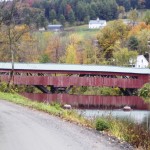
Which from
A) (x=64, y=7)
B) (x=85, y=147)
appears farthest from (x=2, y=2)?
(x=64, y=7)

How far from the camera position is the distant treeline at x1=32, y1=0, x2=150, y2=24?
115125mm

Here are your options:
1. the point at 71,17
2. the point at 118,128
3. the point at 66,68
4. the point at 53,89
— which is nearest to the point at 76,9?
the point at 71,17

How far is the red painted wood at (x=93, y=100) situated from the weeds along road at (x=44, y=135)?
2070 centimetres

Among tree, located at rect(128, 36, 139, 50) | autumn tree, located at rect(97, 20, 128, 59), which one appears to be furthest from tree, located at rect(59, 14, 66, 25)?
tree, located at rect(128, 36, 139, 50)

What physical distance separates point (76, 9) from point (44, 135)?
10807 cm

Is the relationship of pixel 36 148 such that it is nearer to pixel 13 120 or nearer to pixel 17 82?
pixel 13 120

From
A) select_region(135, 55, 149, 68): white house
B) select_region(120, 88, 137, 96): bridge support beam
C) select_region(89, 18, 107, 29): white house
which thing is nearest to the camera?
select_region(120, 88, 137, 96): bridge support beam

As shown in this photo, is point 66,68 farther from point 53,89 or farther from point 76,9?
point 76,9

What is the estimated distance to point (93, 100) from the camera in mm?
35250

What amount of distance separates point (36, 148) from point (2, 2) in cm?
1691

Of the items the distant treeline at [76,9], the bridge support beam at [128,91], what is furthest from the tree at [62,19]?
the bridge support beam at [128,91]

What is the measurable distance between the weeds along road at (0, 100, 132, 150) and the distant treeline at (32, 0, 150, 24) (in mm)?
101731

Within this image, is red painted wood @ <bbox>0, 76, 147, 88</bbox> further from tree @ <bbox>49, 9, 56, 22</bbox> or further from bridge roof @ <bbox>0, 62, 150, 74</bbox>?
tree @ <bbox>49, 9, 56, 22</bbox>

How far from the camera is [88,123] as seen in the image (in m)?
12.3
